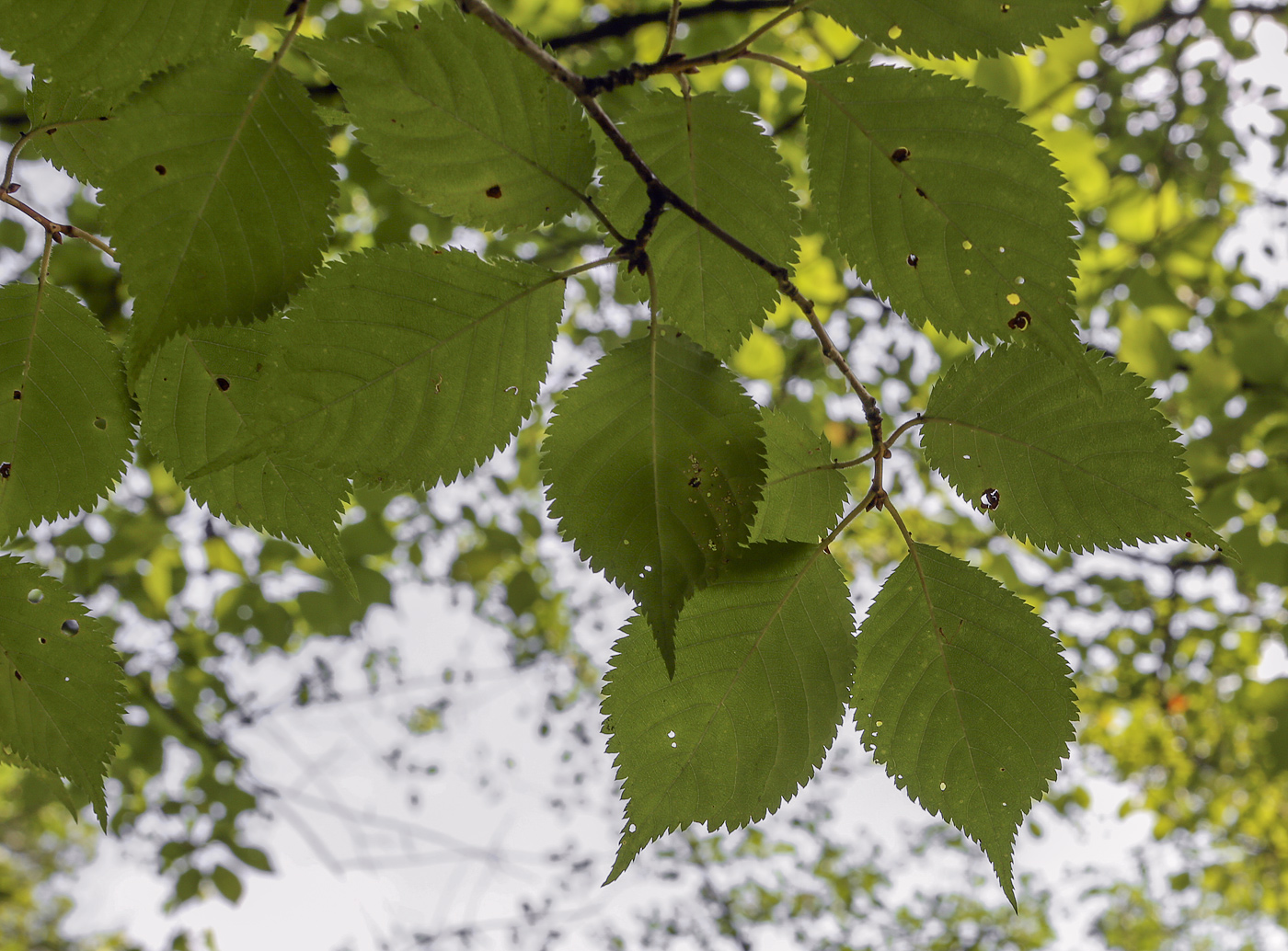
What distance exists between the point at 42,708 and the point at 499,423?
18.1 inches

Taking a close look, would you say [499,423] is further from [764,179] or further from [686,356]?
[764,179]

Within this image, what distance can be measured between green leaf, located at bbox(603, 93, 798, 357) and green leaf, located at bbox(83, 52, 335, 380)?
226mm

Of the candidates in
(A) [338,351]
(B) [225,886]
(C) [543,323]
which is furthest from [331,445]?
(B) [225,886]

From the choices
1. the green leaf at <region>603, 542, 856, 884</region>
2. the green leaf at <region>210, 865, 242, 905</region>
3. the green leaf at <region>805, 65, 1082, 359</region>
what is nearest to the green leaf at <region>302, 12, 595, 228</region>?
the green leaf at <region>805, 65, 1082, 359</region>

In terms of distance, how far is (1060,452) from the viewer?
1.89 ft

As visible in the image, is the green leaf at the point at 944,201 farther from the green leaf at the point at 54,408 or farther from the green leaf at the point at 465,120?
the green leaf at the point at 54,408

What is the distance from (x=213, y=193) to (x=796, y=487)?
436 mm

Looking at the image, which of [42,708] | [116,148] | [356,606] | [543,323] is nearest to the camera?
[116,148]

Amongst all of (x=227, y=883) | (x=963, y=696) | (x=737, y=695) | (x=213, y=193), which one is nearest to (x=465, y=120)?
(x=213, y=193)

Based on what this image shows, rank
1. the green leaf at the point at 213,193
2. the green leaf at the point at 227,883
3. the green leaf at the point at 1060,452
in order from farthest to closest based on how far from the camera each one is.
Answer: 1. the green leaf at the point at 227,883
2. the green leaf at the point at 1060,452
3. the green leaf at the point at 213,193

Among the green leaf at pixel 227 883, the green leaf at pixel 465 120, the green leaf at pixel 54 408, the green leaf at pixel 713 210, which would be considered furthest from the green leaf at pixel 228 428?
the green leaf at pixel 227 883

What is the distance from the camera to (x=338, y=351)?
46cm

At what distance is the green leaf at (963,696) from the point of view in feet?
1.88

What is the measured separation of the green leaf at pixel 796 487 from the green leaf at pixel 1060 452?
0.09 m
